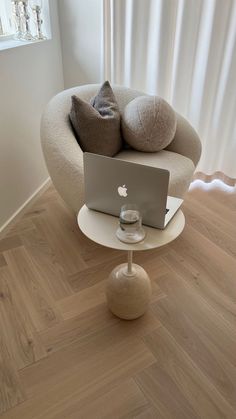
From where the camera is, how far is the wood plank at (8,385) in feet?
3.58

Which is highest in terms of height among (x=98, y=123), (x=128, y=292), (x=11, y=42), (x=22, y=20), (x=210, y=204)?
(x=22, y=20)

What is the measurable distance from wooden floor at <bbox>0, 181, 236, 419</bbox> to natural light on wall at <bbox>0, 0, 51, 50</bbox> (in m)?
1.20

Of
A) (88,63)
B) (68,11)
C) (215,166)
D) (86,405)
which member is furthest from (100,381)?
(68,11)

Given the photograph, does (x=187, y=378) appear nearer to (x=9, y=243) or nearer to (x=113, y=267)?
(x=113, y=267)

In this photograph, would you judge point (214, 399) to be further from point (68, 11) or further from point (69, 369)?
point (68, 11)

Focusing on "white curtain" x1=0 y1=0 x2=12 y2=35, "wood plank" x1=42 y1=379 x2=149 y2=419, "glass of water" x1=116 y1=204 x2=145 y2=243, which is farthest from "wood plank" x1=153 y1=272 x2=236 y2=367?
"white curtain" x1=0 y1=0 x2=12 y2=35

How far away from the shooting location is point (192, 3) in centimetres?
194

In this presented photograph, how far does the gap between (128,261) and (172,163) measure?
0.70 m

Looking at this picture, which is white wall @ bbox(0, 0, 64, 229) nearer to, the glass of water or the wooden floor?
the wooden floor

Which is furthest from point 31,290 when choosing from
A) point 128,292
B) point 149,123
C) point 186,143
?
point 186,143

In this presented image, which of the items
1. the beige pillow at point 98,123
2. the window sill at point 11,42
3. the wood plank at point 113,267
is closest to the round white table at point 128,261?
the wood plank at point 113,267

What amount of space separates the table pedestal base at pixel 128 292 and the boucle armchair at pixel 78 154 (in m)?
0.41

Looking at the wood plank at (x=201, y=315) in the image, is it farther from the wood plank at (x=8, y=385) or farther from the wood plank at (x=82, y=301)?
the wood plank at (x=8, y=385)

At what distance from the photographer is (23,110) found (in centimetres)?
195
